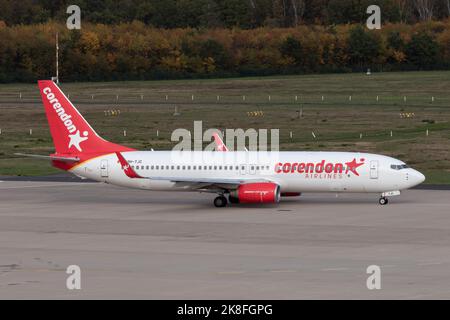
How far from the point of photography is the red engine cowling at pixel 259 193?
203 ft

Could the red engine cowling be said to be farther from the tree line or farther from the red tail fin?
the tree line

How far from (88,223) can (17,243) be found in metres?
7.81

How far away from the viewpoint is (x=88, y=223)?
2221 inches

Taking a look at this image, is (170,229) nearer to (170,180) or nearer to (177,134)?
(170,180)

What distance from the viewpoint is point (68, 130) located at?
2628 inches

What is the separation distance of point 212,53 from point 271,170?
11708 cm

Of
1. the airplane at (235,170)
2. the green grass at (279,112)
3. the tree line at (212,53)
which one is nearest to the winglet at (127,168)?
the airplane at (235,170)

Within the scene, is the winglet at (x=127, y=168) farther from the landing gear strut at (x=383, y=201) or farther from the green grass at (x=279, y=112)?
the green grass at (x=279, y=112)

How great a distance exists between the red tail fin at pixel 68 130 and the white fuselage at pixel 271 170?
1.13 m

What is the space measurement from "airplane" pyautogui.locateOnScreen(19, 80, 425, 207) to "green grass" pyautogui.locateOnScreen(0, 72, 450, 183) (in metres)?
15.5

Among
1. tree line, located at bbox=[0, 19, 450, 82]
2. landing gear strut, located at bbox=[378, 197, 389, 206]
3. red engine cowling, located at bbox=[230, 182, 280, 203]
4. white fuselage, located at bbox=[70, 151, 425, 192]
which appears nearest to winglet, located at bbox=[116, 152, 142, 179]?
white fuselage, located at bbox=[70, 151, 425, 192]

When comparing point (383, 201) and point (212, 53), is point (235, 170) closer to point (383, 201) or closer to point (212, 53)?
point (383, 201)

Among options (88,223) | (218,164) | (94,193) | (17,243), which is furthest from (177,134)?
(17,243)

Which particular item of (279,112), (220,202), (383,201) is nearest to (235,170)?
(220,202)
